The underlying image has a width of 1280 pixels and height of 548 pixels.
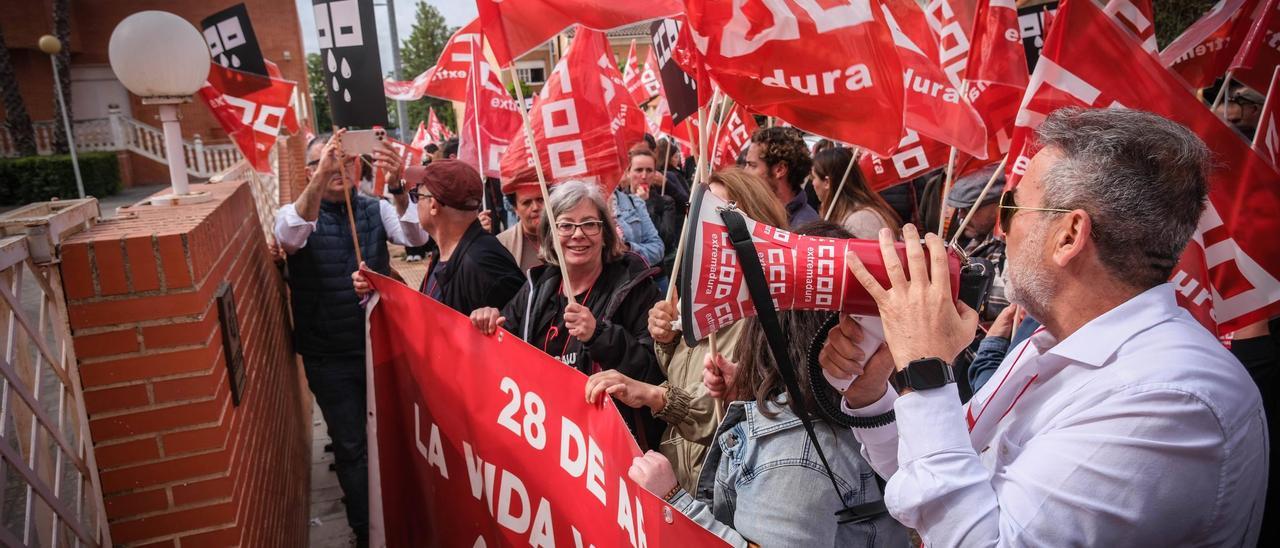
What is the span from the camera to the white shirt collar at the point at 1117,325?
1.34 metres

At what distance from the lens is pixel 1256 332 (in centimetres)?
272

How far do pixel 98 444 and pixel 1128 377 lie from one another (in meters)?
2.37

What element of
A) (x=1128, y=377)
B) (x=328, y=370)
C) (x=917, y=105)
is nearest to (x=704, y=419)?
(x=1128, y=377)

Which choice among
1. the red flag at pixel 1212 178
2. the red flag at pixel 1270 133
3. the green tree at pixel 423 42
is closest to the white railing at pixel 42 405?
the red flag at pixel 1212 178

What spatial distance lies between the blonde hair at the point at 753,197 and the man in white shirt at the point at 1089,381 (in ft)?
4.96

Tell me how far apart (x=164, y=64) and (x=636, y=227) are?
3.03 m

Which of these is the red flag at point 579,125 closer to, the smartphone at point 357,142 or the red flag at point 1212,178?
the smartphone at point 357,142

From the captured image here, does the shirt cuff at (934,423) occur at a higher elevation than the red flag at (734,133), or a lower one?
lower

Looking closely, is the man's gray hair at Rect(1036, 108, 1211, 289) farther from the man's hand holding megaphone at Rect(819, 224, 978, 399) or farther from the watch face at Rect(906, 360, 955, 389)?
the watch face at Rect(906, 360, 955, 389)

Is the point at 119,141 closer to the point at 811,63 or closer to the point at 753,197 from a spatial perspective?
the point at 753,197

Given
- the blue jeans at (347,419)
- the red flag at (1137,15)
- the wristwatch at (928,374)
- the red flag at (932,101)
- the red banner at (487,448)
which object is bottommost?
the blue jeans at (347,419)

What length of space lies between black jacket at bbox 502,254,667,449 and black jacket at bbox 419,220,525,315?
0.63 feet

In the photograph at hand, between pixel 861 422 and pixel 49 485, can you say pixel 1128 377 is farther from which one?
pixel 49 485

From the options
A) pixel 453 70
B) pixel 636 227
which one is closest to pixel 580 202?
pixel 636 227
